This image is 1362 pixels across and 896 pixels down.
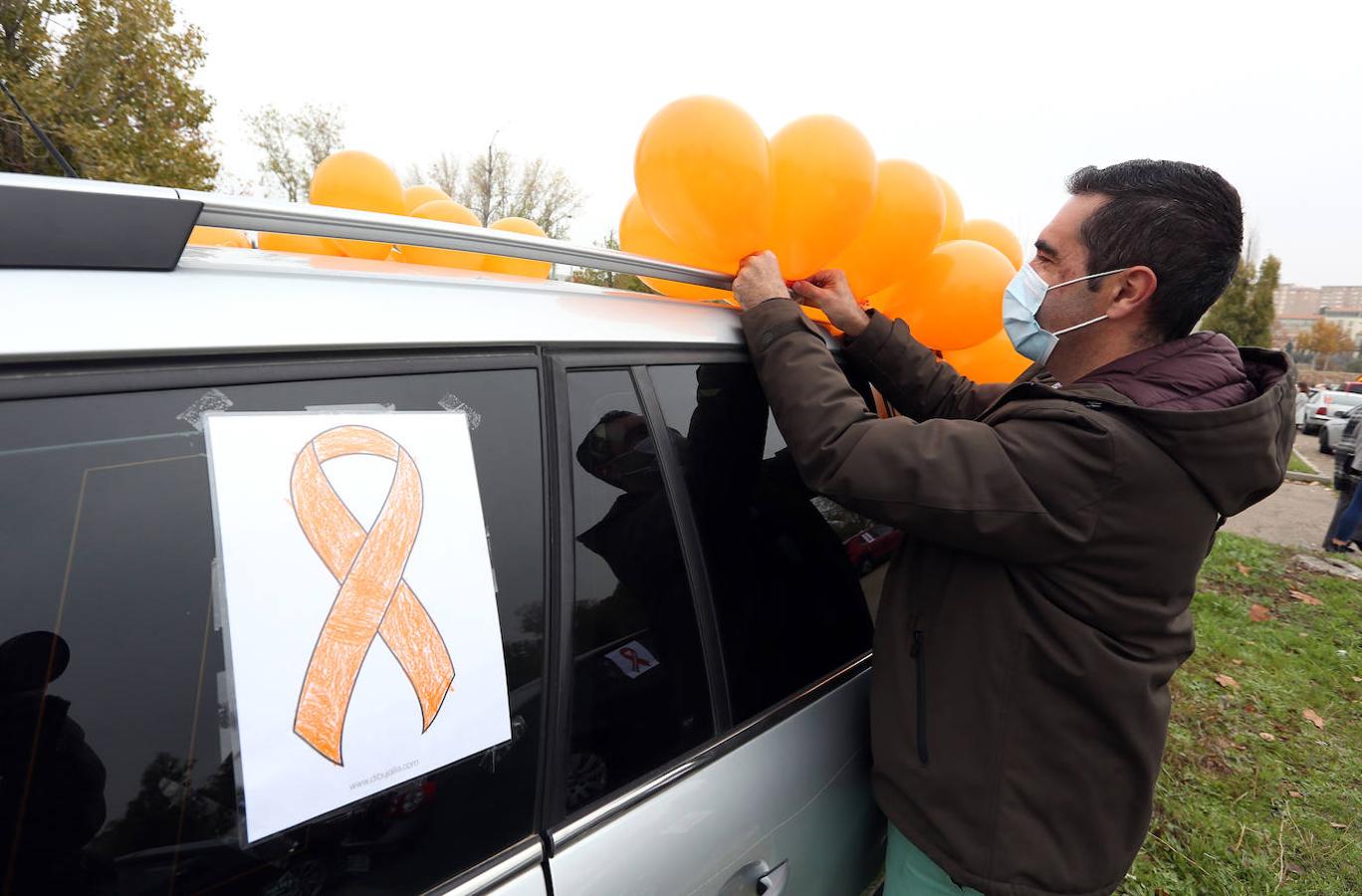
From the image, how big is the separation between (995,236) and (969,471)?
2.02 metres

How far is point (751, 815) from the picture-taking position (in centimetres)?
119

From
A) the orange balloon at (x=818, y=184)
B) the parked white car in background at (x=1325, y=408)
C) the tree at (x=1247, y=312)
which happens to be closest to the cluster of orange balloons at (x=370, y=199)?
the orange balloon at (x=818, y=184)

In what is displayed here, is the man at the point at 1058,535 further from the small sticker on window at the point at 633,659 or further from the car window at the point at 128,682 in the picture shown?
the car window at the point at 128,682

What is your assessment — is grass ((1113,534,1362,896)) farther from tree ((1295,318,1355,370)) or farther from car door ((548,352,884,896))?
tree ((1295,318,1355,370))

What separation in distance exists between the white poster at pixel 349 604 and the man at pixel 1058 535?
2.32 ft

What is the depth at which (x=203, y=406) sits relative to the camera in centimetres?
75

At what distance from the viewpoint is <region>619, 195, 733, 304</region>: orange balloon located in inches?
73.8

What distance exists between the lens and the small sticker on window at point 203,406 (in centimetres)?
74

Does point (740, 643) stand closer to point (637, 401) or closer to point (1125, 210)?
point (637, 401)

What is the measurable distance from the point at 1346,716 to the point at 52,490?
518 centimetres

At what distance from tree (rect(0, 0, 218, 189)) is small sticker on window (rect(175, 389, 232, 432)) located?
38.6ft

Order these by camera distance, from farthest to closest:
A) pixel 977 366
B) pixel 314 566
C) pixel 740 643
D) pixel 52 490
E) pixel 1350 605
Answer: pixel 1350 605 → pixel 977 366 → pixel 740 643 → pixel 314 566 → pixel 52 490

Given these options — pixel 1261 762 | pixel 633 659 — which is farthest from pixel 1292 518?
pixel 633 659

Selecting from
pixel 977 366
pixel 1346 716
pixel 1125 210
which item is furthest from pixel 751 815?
pixel 1346 716
